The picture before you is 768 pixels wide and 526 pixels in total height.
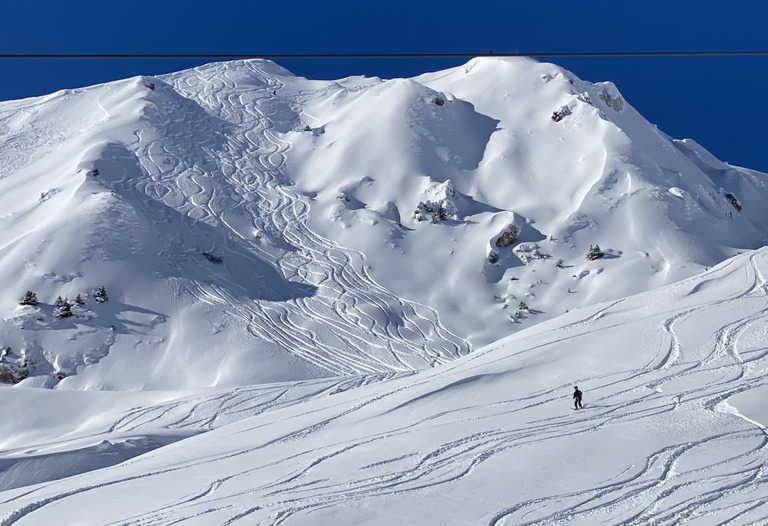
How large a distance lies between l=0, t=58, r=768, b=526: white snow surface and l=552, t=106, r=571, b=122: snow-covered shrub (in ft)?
Answer: 3.67

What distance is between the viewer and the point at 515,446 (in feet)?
62.0

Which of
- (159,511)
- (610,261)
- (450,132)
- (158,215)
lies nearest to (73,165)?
(158,215)

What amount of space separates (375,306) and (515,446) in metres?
25.1

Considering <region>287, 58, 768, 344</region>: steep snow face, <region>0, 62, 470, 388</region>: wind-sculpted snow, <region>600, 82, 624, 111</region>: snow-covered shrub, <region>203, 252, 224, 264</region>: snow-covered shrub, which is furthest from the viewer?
<region>600, 82, 624, 111</region>: snow-covered shrub

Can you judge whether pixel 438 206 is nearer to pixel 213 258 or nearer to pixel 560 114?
pixel 560 114

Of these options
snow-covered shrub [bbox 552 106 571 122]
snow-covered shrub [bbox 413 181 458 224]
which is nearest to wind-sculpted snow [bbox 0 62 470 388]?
snow-covered shrub [bbox 413 181 458 224]

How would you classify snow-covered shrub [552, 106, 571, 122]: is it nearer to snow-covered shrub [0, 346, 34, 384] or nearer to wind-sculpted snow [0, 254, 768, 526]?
wind-sculpted snow [0, 254, 768, 526]

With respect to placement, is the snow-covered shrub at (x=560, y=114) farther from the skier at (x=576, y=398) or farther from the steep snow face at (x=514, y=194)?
the skier at (x=576, y=398)

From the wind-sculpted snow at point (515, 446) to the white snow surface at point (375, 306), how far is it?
0.11m

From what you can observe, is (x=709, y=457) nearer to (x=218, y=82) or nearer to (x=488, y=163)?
(x=488, y=163)

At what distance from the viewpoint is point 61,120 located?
7012 cm

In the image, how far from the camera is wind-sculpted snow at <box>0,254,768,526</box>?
15.7 metres

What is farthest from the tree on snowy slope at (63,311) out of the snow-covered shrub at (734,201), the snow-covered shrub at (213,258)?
the snow-covered shrub at (734,201)

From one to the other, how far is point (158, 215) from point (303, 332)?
1597 cm
